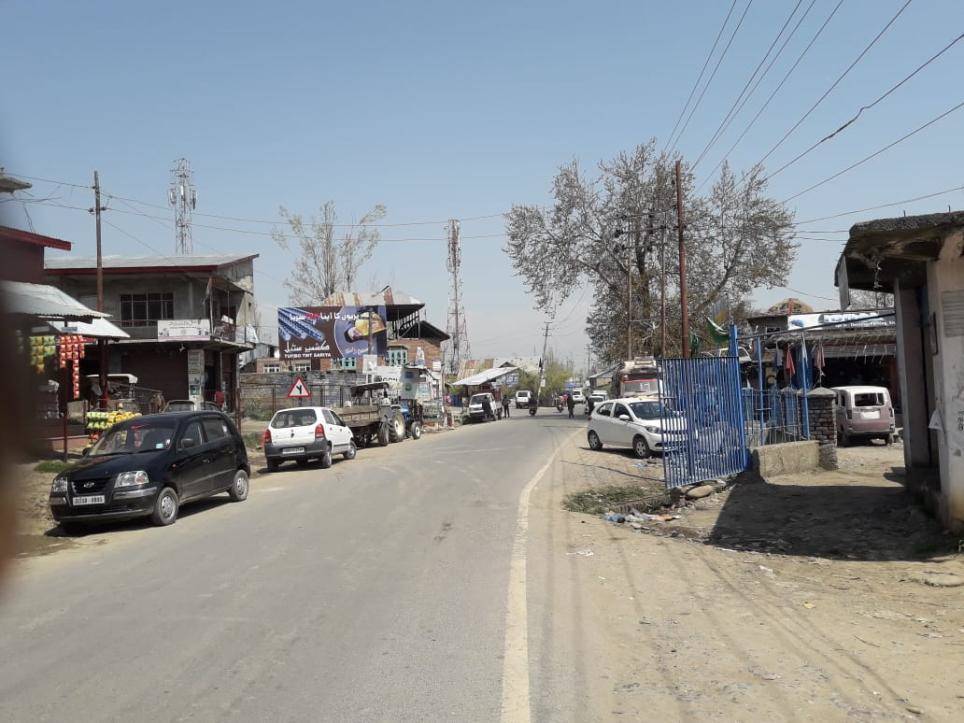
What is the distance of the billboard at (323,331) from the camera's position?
48.0m

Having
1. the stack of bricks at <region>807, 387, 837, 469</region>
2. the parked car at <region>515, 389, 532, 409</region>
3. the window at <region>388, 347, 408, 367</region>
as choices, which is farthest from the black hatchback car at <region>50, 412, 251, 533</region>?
the parked car at <region>515, 389, 532, 409</region>

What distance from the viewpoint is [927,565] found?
330 inches

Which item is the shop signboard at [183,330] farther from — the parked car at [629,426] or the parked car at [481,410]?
the parked car at [481,410]

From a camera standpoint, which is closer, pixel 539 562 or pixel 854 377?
pixel 539 562

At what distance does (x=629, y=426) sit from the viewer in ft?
77.7

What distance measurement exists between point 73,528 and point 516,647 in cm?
916

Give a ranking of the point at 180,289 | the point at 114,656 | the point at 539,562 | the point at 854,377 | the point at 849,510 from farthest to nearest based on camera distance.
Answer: the point at 180,289, the point at 854,377, the point at 849,510, the point at 539,562, the point at 114,656

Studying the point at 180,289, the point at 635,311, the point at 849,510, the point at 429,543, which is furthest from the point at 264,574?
the point at 635,311

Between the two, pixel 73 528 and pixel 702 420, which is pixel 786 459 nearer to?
pixel 702 420

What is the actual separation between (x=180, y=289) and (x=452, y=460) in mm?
22267

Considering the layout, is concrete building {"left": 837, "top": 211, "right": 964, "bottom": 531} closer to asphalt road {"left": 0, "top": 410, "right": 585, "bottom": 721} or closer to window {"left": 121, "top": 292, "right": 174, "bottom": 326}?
asphalt road {"left": 0, "top": 410, "right": 585, "bottom": 721}

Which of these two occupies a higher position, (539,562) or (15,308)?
(15,308)

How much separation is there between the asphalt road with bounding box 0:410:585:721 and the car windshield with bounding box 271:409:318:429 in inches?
352

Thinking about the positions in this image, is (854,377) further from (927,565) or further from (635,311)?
(927,565)
